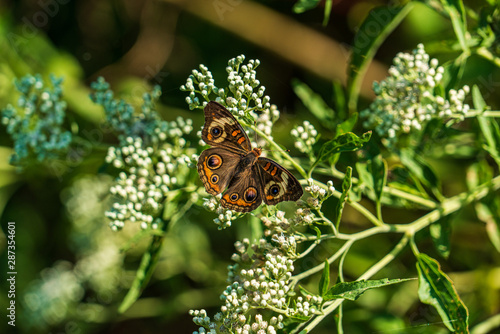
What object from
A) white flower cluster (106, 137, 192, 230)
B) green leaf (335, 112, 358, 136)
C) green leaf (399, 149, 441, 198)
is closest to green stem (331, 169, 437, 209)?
green leaf (399, 149, 441, 198)

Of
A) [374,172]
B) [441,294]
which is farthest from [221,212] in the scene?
[441,294]

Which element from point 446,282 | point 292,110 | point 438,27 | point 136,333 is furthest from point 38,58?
point 446,282

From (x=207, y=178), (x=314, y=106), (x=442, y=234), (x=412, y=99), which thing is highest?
(x=412, y=99)

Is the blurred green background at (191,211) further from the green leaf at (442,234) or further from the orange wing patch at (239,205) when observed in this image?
the orange wing patch at (239,205)

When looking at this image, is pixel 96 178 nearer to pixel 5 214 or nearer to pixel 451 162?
pixel 5 214

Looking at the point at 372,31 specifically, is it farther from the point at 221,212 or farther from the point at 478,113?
the point at 221,212

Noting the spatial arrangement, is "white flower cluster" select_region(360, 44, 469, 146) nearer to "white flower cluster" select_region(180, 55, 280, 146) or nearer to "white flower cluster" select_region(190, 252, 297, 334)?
"white flower cluster" select_region(180, 55, 280, 146)
